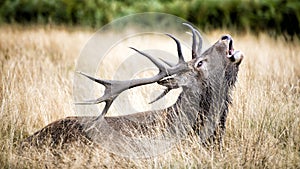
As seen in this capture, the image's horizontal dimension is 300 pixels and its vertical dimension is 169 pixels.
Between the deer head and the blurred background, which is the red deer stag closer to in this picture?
the deer head

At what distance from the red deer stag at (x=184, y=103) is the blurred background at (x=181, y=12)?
7785 mm

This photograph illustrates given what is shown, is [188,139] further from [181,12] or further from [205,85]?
[181,12]

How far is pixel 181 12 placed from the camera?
15.5m

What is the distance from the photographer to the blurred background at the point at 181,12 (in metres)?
14.0

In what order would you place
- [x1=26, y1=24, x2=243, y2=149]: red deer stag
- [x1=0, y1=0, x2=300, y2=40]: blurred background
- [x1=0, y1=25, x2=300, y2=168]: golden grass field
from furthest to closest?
[x1=0, y1=0, x2=300, y2=40]: blurred background < [x1=26, y1=24, x2=243, y2=149]: red deer stag < [x1=0, y1=25, x2=300, y2=168]: golden grass field

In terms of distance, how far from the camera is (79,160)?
4941mm

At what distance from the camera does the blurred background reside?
13953 millimetres

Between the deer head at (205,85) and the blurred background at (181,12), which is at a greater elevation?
the blurred background at (181,12)

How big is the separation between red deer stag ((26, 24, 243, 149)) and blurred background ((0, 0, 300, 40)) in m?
7.78

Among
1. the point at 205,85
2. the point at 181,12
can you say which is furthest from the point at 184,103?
the point at 181,12

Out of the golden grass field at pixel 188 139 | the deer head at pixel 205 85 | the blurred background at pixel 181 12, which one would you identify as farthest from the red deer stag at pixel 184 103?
the blurred background at pixel 181 12

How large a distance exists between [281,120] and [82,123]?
2.13 meters

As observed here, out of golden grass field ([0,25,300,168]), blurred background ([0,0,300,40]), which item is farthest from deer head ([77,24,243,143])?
blurred background ([0,0,300,40])

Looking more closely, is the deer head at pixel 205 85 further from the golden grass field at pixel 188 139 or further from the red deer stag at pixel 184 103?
the golden grass field at pixel 188 139
